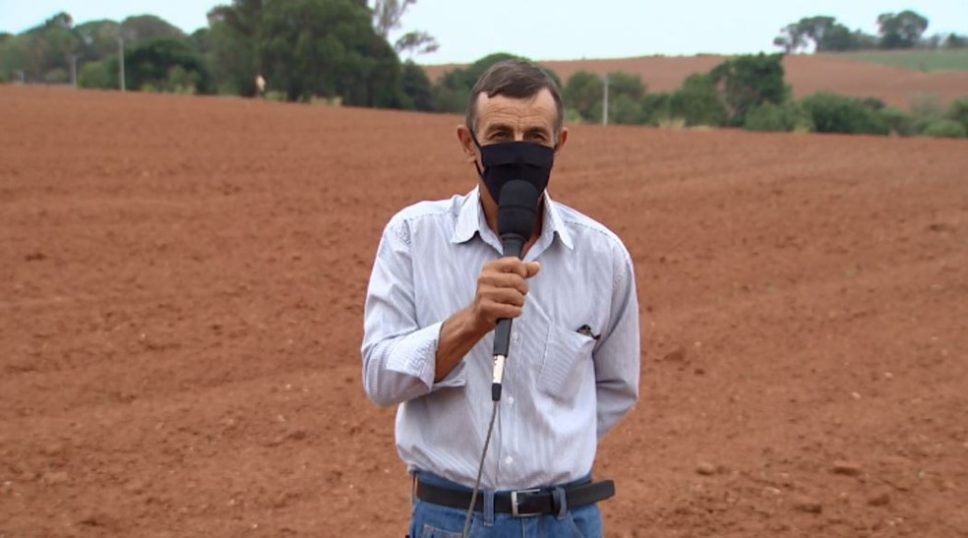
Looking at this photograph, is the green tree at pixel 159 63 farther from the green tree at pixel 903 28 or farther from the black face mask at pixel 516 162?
the green tree at pixel 903 28

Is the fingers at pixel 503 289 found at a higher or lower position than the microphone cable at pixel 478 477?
higher

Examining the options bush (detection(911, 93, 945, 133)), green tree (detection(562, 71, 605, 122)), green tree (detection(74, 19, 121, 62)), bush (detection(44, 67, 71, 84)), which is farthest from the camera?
green tree (detection(74, 19, 121, 62))

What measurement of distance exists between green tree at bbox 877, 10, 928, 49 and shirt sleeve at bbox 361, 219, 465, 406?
113652mm

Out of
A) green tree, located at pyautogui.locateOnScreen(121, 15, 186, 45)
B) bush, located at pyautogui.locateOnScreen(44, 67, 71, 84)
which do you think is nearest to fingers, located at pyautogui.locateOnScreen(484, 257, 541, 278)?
bush, located at pyautogui.locateOnScreen(44, 67, 71, 84)

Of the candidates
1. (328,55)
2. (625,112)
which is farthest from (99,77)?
(625,112)

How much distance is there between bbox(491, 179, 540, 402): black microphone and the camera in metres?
2.42

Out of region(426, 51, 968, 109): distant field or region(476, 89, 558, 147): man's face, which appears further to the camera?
region(426, 51, 968, 109): distant field

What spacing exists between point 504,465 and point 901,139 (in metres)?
21.6

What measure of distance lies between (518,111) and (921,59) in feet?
288

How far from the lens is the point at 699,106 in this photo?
145 ft

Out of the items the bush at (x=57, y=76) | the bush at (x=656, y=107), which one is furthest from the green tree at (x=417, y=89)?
the bush at (x=57, y=76)

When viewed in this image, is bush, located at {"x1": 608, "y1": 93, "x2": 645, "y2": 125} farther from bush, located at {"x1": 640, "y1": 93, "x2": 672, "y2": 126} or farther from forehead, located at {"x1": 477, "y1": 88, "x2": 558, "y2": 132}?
forehead, located at {"x1": 477, "y1": 88, "x2": 558, "y2": 132}

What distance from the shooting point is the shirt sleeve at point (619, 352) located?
9.18 feet

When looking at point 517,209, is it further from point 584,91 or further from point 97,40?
point 97,40
